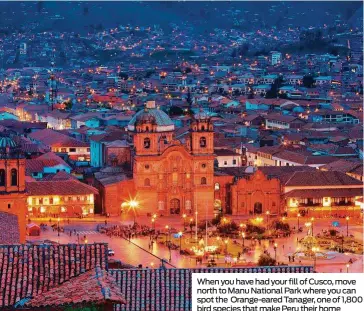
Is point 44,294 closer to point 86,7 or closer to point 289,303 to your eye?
point 289,303

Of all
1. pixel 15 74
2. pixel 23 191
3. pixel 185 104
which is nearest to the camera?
pixel 23 191

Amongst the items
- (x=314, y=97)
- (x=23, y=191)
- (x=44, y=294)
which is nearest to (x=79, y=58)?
(x=314, y=97)

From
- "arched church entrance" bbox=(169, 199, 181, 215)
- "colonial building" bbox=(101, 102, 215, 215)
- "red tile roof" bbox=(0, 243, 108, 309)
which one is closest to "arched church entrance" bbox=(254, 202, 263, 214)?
"colonial building" bbox=(101, 102, 215, 215)

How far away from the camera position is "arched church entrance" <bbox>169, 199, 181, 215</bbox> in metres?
32.2

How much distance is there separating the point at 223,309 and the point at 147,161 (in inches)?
868

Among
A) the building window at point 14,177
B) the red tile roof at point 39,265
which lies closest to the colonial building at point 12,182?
the building window at point 14,177

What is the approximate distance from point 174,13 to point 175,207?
5756 inches

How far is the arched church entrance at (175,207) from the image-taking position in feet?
106

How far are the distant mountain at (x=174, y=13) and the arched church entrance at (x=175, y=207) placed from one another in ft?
411

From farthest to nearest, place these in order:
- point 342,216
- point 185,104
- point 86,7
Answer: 1. point 86,7
2. point 185,104
3. point 342,216

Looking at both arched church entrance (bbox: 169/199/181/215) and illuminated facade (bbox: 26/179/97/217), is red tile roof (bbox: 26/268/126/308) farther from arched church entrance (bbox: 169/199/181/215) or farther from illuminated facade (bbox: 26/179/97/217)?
arched church entrance (bbox: 169/199/181/215)

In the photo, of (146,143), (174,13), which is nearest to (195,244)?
(146,143)

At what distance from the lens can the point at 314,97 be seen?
7206 centimetres

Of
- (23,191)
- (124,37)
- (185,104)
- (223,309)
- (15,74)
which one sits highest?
(124,37)
